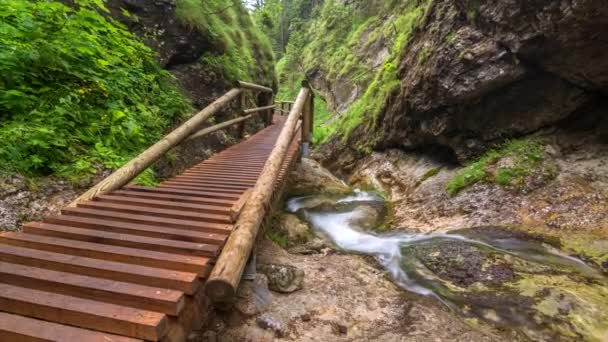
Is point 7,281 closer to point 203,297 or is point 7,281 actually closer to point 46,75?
point 203,297

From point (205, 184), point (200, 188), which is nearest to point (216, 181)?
point (205, 184)

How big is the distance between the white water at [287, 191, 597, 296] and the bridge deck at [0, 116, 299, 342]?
2.56 m

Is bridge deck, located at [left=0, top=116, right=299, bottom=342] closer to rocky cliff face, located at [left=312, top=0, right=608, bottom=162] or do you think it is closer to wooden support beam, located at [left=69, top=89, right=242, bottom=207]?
wooden support beam, located at [left=69, top=89, right=242, bottom=207]

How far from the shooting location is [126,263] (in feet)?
8.52

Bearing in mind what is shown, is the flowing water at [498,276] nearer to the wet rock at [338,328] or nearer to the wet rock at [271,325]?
the wet rock at [338,328]

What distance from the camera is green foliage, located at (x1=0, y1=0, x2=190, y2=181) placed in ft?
14.0

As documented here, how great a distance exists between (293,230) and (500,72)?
5071 millimetres

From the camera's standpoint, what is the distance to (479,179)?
6.65 m

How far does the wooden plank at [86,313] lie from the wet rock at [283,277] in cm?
203

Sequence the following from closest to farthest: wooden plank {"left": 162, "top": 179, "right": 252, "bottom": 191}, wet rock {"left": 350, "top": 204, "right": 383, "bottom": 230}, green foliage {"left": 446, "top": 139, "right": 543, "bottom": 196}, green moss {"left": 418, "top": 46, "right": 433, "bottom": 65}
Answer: wooden plank {"left": 162, "top": 179, "right": 252, "bottom": 191} → green foliage {"left": 446, "top": 139, "right": 543, "bottom": 196} → wet rock {"left": 350, "top": 204, "right": 383, "bottom": 230} → green moss {"left": 418, "top": 46, "right": 433, "bottom": 65}

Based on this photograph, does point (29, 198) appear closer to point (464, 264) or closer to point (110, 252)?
point (110, 252)

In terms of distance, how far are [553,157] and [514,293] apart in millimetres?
3682

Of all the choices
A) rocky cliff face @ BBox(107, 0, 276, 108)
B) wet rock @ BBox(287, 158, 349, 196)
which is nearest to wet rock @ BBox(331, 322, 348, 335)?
wet rock @ BBox(287, 158, 349, 196)

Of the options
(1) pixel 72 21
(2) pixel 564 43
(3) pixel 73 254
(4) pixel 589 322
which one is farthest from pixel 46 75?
(2) pixel 564 43
